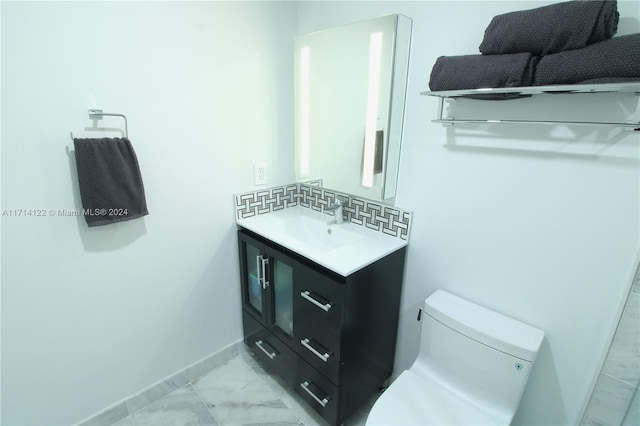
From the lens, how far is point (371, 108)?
4.96 ft

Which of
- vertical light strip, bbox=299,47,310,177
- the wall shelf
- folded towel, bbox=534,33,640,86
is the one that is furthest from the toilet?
vertical light strip, bbox=299,47,310,177

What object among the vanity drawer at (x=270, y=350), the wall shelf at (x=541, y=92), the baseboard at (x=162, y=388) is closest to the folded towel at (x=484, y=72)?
the wall shelf at (x=541, y=92)

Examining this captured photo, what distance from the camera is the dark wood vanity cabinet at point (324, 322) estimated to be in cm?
132

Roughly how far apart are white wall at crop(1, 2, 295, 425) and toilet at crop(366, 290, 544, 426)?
115 centimetres

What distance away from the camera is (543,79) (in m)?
0.92

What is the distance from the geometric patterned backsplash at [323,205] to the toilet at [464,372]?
0.42m

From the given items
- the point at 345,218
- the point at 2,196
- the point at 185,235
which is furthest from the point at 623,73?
the point at 2,196

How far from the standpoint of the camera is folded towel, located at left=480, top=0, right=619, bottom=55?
843 mm

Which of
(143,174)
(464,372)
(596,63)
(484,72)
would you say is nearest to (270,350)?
(464,372)

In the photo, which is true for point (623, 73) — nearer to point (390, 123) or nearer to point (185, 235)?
point (390, 123)

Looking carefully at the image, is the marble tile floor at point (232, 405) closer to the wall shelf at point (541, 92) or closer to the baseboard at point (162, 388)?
the baseboard at point (162, 388)

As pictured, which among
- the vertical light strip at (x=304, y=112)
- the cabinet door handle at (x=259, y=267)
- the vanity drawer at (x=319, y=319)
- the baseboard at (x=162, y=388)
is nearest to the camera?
the vanity drawer at (x=319, y=319)

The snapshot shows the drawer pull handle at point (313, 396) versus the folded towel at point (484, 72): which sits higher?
the folded towel at point (484, 72)

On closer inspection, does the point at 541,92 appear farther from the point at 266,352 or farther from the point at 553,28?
the point at 266,352
